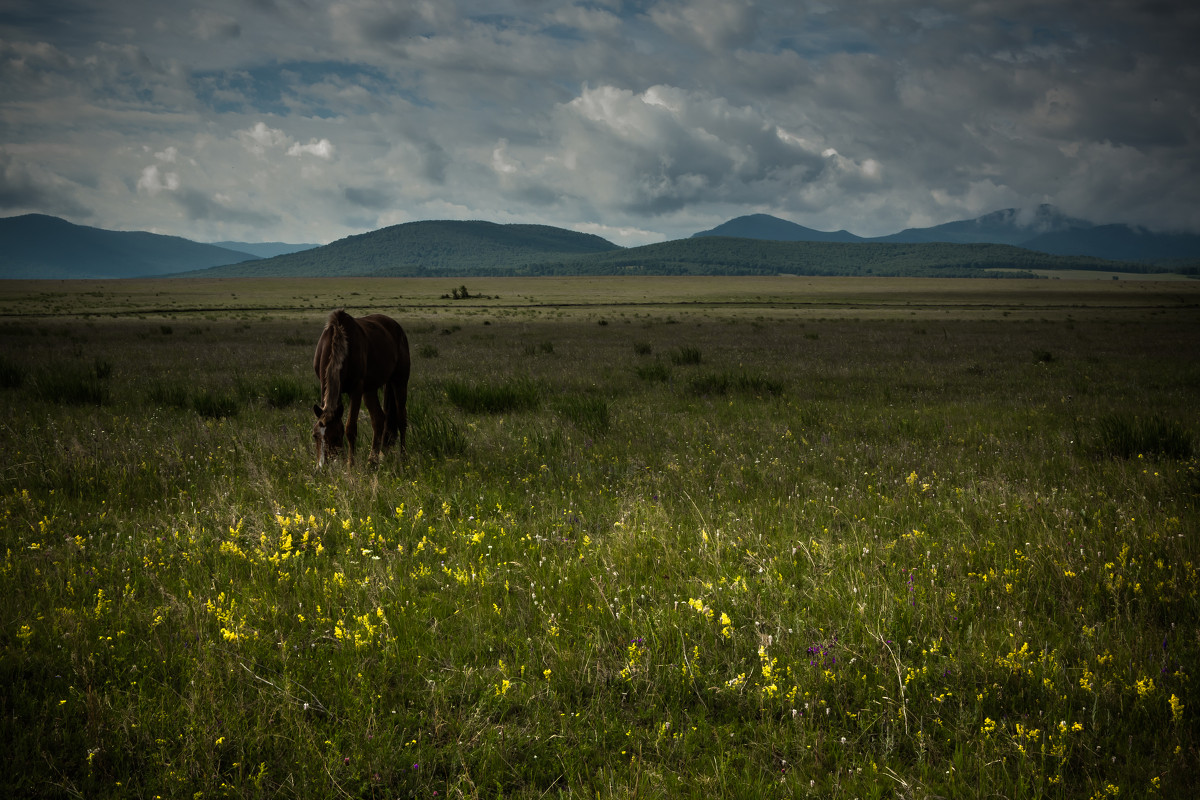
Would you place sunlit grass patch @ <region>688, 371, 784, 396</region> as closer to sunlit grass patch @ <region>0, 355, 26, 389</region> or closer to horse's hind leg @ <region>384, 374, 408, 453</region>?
horse's hind leg @ <region>384, 374, 408, 453</region>

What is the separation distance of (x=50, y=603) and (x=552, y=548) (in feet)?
10.7

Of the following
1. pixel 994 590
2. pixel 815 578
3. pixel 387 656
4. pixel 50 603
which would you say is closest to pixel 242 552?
pixel 50 603

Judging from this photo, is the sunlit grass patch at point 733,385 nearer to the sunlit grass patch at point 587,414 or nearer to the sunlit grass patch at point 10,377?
the sunlit grass patch at point 587,414

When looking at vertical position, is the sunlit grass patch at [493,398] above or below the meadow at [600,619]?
above

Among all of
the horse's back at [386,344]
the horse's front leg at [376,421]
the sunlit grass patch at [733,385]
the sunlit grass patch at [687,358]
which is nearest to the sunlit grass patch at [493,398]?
the horse's back at [386,344]

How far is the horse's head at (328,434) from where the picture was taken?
6.89 m

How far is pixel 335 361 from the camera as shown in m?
7.02

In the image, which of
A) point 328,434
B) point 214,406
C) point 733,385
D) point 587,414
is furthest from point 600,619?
point 733,385

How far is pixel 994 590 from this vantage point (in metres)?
3.97

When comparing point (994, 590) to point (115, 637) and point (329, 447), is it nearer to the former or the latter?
point (115, 637)

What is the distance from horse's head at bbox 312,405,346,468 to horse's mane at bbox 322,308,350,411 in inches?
3.6

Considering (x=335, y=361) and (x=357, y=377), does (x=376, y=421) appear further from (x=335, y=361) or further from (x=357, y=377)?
(x=335, y=361)

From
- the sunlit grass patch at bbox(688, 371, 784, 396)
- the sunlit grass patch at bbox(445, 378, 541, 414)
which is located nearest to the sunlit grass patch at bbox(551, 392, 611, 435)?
the sunlit grass patch at bbox(445, 378, 541, 414)

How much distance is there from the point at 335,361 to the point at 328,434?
2.76 ft
